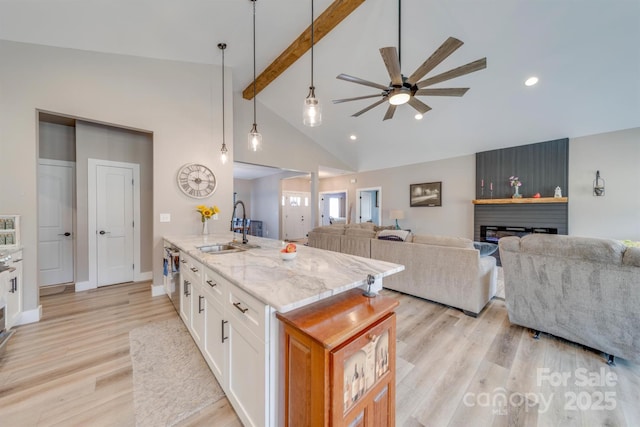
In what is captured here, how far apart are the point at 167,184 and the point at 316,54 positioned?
329 centimetres

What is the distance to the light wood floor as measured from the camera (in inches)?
58.4

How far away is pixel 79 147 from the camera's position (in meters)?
3.61

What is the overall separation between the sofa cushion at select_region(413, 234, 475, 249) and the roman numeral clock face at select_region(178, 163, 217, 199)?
3.26 meters

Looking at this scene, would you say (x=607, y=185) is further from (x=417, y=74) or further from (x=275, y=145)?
(x=275, y=145)

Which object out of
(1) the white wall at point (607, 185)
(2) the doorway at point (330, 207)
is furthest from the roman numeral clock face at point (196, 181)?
(1) the white wall at point (607, 185)

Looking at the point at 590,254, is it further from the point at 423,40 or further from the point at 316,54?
the point at 316,54

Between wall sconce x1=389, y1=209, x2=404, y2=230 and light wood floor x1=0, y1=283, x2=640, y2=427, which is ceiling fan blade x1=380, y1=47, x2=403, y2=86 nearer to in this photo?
light wood floor x1=0, y1=283, x2=640, y2=427

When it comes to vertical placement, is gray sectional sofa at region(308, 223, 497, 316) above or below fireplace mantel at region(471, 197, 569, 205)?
below

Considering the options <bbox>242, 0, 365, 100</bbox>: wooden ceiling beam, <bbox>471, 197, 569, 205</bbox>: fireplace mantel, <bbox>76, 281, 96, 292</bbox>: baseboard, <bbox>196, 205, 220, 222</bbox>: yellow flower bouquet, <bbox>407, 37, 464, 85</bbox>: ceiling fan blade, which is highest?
<bbox>242, 0, 365, 100</bbox>: wooden ceiling beam

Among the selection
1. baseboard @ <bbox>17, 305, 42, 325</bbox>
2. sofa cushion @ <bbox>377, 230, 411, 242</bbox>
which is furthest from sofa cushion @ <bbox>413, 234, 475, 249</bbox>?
baseboard @ <bbox>17, 305, 42, 325</bbox>

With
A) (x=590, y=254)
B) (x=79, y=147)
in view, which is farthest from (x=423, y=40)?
(x=79, y=147)

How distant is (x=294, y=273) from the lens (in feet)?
4.81

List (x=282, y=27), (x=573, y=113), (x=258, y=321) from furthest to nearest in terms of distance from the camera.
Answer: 1. (x=573, y=113)
2. (x=282, y=27)
3. (x=258, y=321)

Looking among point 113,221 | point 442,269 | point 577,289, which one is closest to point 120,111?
point 113,221
